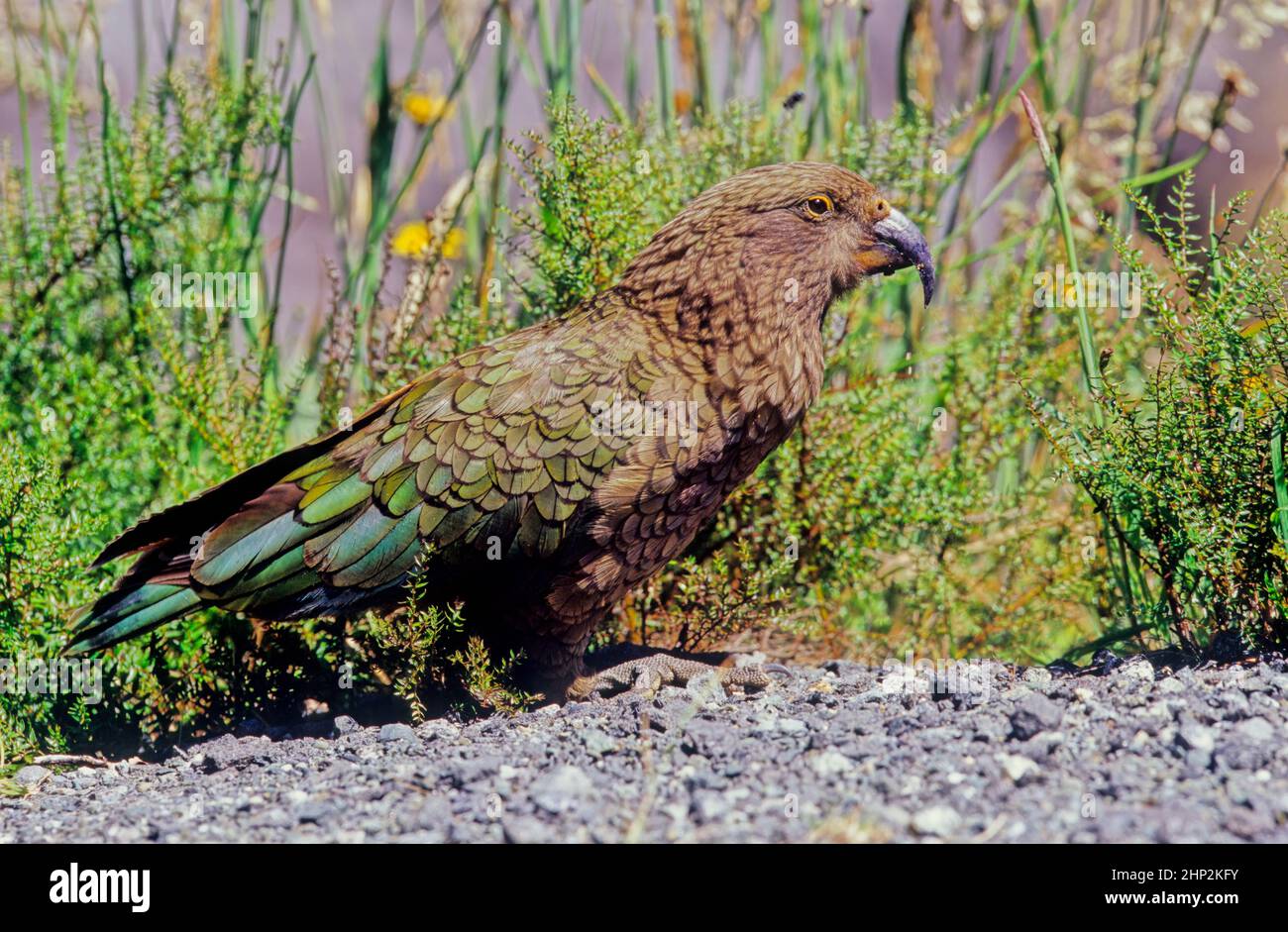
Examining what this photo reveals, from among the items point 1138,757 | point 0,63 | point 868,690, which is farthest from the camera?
point 0,63

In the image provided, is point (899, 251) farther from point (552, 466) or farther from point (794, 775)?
point (794, 775)

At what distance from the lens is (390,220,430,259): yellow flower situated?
469 cm

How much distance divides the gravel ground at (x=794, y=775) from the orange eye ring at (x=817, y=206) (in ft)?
4.58

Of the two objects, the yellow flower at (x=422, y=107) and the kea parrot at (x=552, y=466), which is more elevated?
the yellow flower at (x=422, y=107)

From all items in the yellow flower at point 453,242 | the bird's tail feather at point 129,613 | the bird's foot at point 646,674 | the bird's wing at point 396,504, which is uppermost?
the yellow flower at point 453,242

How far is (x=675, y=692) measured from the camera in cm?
329

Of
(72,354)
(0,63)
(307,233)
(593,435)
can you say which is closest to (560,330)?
(593,435)

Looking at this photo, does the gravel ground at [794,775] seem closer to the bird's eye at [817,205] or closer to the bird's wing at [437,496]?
the bird's wing at [437,496]

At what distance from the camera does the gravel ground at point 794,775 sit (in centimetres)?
227

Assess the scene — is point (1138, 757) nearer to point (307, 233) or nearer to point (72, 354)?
point (72, 354)

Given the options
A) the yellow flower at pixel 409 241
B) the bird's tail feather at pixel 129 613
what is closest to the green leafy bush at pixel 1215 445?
the bird's tail feather at pixel 129 613

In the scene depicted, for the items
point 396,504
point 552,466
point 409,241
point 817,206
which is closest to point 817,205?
point 817,206

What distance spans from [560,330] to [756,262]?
62 cm

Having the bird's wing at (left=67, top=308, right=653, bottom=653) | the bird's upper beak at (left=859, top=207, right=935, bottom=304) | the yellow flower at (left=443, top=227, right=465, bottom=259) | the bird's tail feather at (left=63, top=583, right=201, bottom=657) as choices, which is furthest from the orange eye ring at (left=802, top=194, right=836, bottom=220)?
the bird's tail feather at (left=63, top=583, right=201, bottom=657)
